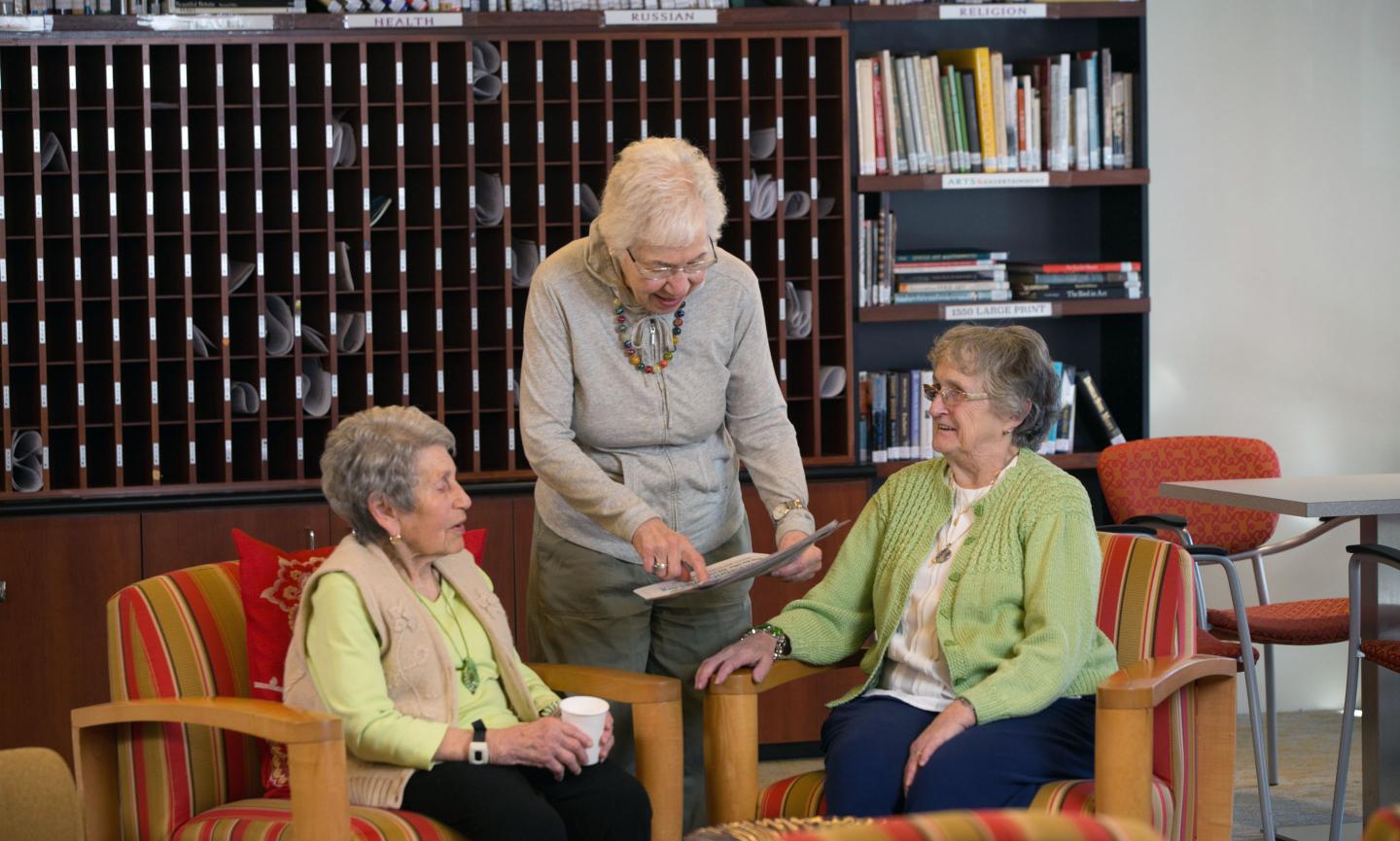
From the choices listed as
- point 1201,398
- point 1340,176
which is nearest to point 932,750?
point 1201,398

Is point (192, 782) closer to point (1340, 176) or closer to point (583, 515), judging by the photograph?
point (583, 515)

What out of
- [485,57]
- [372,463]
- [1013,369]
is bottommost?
[372,463]

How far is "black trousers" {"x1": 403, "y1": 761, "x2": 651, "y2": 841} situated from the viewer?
2.40 m

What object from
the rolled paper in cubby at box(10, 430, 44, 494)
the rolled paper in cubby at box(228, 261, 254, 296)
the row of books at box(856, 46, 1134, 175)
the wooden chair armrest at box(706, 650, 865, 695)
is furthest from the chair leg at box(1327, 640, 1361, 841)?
the rolled paper in cubby at box(10, 430, 44, 494)

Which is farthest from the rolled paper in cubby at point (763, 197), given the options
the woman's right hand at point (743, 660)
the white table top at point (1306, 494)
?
the woman's right hand at point (743, 660)

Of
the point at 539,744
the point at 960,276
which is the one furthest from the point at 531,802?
the point at 960,276

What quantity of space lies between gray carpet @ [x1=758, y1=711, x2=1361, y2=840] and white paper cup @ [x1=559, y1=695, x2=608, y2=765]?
2.07 metres

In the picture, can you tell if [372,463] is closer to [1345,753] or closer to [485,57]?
[485,57]

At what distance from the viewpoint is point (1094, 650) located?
2.74 m

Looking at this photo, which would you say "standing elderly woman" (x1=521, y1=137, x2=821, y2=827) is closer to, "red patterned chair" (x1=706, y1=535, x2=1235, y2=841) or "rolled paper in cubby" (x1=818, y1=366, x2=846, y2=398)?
"red patterned chair" (x1=706, y1=535, x2=1235, y2=841)

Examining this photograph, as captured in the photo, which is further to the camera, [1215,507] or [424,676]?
[1215,507]

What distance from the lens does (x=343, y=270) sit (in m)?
4.52

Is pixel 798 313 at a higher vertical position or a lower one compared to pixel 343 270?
lower

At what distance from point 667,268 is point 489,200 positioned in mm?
2011
